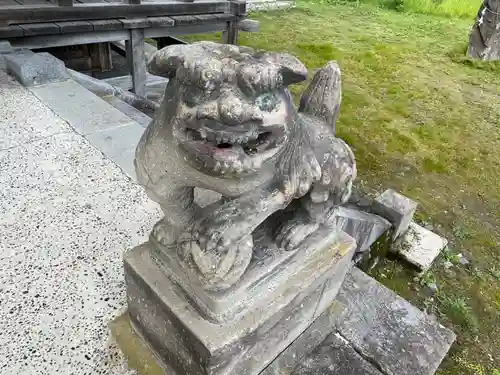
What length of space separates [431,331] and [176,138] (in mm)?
1385

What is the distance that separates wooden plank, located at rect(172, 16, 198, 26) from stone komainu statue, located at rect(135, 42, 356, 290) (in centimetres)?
410

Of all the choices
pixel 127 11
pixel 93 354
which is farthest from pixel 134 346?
pixel 127 11

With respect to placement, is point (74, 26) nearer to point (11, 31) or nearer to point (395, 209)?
point (11, 31)

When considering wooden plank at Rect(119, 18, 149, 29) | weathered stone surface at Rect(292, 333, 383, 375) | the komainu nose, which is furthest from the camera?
wooden plank at Rect(119, 18, 149, 29)

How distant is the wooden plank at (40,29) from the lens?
11.9 feet

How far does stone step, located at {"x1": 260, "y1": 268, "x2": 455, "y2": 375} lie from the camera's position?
54.4 inches

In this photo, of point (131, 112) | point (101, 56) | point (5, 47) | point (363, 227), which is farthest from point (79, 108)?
point (101, 56)

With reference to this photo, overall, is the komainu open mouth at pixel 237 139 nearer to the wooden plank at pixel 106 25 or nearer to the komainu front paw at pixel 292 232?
the komainu front paw at pixel 292 232

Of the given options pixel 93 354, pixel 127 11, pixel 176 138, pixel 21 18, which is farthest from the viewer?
pixel 127 11

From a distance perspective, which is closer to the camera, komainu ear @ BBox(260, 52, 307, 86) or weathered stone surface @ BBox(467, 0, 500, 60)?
komainu ear @ BBox(260, 52, 307, 86)

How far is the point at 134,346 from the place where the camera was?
130 cm

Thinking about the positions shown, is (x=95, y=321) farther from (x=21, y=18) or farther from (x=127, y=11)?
(x=127, y=11)

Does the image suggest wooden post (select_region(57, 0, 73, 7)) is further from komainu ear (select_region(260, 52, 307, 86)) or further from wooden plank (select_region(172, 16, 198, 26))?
komainu ear (select_region(260, 52, 307, 86))

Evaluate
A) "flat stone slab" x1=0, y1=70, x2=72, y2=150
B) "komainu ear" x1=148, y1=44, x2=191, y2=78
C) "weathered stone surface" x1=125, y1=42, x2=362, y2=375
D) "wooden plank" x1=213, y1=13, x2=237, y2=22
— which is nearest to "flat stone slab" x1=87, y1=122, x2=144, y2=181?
"flat stone slab" x1=0, y1=70, x2=72, y2=150
